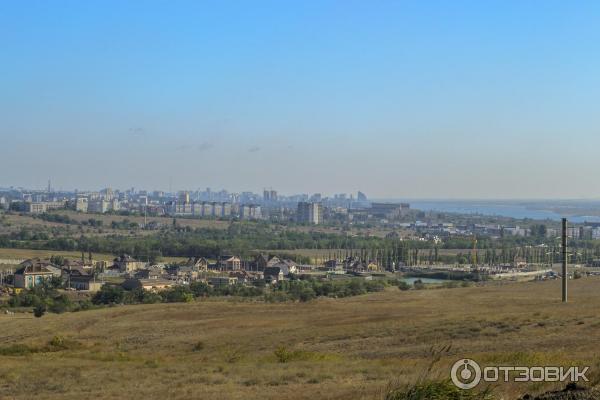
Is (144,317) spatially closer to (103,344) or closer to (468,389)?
(103,344)

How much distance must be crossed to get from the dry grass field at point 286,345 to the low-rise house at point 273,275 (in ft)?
84.8

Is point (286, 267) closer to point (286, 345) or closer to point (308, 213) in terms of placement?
point (286, 345)

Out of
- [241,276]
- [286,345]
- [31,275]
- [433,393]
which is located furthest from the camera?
[241,276]

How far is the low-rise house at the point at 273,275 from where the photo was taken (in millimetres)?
64012

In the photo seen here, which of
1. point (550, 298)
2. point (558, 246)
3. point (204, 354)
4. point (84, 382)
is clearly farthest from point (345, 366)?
point (558, 246)

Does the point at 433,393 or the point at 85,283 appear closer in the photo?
the point at 433,393

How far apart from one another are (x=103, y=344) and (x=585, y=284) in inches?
1108

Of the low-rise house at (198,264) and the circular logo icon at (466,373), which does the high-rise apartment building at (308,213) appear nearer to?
the low-rise house at (198,264)

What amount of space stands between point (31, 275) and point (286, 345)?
42447 mm

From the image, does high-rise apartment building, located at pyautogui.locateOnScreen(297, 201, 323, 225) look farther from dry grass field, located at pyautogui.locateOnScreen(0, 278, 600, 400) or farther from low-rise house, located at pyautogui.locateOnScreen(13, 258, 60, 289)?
dry grass field, located at pyautogui.locateOnScreen(0, 278, 600, 400)

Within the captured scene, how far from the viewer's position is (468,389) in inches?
313

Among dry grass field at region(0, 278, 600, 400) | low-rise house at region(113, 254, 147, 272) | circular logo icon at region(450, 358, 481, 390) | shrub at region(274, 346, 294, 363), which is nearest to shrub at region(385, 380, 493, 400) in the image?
circular logo icon at region(450, 358, 481, 390)

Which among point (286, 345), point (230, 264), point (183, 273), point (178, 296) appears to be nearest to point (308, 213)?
point (230, 264)

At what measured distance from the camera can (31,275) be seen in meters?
59.1
